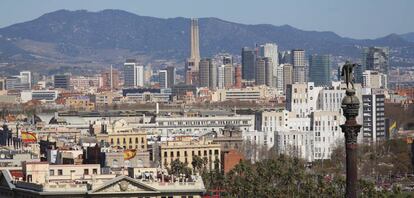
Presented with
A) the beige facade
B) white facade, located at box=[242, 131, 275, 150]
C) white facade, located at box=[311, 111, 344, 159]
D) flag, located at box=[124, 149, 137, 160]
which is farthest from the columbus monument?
white facade, located at box=[311, 111, 344, 159]

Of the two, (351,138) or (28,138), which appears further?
(28,138)

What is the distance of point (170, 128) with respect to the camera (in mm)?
142750

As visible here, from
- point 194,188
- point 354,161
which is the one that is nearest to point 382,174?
point 194,188

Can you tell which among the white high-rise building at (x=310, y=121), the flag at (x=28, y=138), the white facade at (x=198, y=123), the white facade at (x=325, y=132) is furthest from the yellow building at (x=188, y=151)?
the white facade at (x=198, y=123)

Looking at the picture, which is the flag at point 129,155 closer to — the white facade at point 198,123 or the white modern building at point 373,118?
the white facade at point 198,123

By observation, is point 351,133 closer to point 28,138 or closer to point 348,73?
point 348,73

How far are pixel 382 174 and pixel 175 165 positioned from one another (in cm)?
2515

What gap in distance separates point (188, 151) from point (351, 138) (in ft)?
225

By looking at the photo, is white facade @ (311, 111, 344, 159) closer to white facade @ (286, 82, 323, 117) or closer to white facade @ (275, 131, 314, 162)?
white facade @ (275, 131, 314, 162)

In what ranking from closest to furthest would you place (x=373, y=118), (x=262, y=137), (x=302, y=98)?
(x=262, y=137)
(x=373, y=118)
(x=302, y=98)

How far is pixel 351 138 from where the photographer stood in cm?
2611

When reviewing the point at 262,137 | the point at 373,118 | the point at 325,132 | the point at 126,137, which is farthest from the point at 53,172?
the point at 373,118

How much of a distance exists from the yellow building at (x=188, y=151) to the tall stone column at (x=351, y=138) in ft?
218

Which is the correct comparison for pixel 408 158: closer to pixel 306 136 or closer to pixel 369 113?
pixel 306 136
